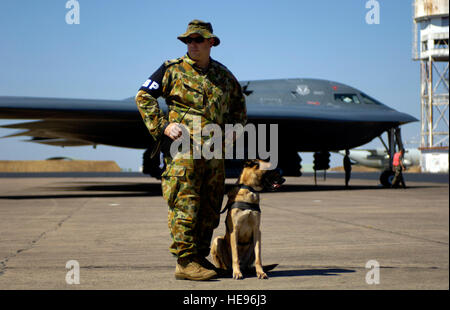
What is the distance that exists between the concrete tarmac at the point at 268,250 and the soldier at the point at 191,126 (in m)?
0.38

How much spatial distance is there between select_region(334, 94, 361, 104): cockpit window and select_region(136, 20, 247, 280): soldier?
1692 cm

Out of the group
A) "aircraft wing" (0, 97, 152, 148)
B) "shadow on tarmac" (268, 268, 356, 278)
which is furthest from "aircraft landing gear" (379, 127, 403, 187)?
"shadow on tarmac" (268, 268, 356, 278)

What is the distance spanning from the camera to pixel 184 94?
184 inches

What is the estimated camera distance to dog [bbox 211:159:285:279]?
4.57 metres

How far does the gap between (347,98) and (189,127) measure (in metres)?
17.5

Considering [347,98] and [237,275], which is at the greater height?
[347,98]

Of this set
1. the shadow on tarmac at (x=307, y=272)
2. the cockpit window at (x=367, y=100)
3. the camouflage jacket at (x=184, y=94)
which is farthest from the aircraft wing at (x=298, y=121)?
the camouflage jacket at (x=184, y=94)

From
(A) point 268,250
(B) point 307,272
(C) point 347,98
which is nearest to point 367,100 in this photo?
(C) point 347,98

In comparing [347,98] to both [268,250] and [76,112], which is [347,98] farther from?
[268,250]

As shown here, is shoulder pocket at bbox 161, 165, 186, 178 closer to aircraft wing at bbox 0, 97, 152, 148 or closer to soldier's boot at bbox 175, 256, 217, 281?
soldier's boot at bbox 175, 256, 217, 281

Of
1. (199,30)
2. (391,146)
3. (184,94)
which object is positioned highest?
(199,30)

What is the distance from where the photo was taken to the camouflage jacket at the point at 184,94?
4664 millimetres

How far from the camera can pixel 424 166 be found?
71.4m
